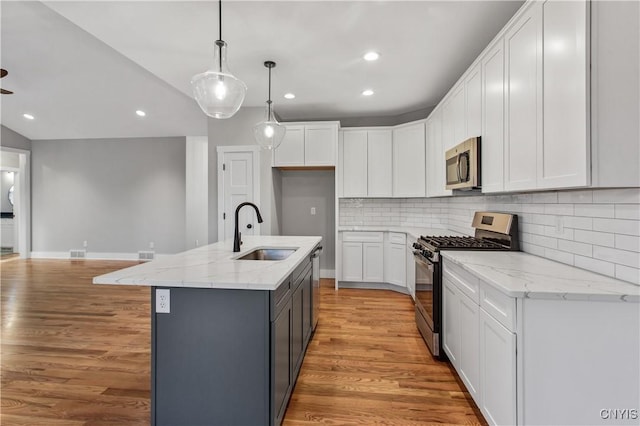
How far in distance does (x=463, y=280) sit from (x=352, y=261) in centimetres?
265

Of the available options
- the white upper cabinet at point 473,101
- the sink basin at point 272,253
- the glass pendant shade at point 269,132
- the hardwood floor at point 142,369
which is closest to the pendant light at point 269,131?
the glass pendant shade at point 269,132

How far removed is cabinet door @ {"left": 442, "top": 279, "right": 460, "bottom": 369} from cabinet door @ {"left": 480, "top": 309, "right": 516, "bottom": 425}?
426mm

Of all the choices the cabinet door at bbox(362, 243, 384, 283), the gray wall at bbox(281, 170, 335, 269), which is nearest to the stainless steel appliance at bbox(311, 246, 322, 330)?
the cabinet door at bbox(362, 243, 384, 283)

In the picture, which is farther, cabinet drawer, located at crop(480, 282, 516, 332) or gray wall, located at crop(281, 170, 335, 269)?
gray wall, located at crop(281, 170, 335, 269)

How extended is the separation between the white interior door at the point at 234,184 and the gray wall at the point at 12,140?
232 inches

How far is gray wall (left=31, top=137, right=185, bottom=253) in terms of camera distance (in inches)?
269

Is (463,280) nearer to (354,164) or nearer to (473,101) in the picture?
(473,101)

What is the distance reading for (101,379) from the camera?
228 cm

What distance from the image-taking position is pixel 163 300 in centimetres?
160

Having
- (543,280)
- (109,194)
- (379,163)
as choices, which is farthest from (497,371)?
(109,194)

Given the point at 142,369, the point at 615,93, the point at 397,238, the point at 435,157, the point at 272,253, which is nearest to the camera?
the point at 615,93

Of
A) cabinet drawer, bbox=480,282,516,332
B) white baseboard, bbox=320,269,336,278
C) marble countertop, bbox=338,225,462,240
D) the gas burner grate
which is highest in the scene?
marble countertop, bbox=338,225,462,240

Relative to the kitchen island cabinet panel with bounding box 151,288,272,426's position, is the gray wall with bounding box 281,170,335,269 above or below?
above

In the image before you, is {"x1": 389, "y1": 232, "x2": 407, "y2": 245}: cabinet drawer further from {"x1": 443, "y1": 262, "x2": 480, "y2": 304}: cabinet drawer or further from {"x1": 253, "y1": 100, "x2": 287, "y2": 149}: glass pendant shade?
{"x1": 253, "y1": 100, "x2": 287, "y2": 149}: glass pendant shade
